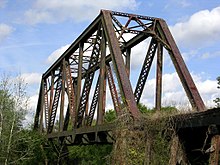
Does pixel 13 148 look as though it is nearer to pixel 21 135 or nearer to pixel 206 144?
pixel 21 135

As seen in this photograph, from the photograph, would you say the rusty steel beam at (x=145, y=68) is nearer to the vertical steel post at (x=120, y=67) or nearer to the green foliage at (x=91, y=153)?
the vertical steel post at (x=120, y=67)

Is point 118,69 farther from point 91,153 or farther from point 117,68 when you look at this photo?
point 91,153

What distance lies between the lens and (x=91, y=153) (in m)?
36.9

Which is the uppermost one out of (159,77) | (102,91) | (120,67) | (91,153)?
(159,77)

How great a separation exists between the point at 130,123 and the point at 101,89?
15.3ft

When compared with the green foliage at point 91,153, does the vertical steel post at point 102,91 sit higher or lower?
higher

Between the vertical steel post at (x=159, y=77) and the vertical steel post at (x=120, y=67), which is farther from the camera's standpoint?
the vertical steel post at (x=159, y=77)

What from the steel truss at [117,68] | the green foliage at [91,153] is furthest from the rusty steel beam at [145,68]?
the green foliage at [91,153]

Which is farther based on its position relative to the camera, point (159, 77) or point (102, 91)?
point (102, 91)

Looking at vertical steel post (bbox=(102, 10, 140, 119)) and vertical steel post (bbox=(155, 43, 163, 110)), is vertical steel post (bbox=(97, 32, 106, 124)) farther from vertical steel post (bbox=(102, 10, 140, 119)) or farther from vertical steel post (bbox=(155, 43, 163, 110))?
vertical steel post (bbox=(155, 43, 163, 110))

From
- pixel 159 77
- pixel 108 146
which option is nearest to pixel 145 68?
pixel 159 77

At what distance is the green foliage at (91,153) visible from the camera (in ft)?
109

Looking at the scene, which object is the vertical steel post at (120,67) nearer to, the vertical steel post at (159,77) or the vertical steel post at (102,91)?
the vertical steel post at (102,91)

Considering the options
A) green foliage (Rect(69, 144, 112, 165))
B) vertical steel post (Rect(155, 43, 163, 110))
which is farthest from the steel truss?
green foliage (Rect(69, 144, 112, 165))
